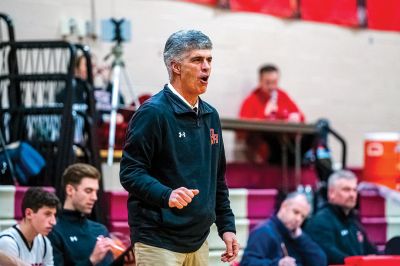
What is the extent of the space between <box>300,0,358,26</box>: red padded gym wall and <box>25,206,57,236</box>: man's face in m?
5.45

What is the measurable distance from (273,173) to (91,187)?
3.69 m

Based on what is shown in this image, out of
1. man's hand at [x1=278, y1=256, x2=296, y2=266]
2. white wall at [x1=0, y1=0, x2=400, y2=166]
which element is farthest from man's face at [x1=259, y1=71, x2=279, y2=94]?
man's hand at [x1=278, y1=256, x2=296, y2=266]

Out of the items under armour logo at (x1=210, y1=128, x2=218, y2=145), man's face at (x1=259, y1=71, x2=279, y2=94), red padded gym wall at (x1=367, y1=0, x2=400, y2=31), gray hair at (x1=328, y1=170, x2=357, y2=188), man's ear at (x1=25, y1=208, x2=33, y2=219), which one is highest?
red padded gym wall at (x1=367, y1=0, x2=400, y2=31)

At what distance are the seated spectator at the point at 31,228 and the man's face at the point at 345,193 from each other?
8.43ft

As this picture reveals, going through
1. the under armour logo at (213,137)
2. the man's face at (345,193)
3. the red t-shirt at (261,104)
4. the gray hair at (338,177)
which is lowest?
the man's face at (345,193)

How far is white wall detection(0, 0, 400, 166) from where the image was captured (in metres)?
8.44

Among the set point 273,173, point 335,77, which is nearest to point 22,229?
point 273,173

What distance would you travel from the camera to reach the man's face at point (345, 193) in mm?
7035

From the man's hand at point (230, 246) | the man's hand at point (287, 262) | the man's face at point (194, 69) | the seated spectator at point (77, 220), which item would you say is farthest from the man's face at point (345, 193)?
the man's face at point (194, 69)

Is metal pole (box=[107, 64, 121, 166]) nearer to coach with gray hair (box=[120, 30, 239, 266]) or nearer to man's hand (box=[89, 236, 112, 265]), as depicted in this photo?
man's hand (box=[89, 236, 112, 265])

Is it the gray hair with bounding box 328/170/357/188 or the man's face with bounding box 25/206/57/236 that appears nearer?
the man's face with bounding box 25/206/57/236

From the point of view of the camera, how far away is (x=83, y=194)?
18.5 ft

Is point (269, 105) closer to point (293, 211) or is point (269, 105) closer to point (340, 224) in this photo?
point (340, 224)

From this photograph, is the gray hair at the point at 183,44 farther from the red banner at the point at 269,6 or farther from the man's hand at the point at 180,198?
the red banner at the point at 269,6
